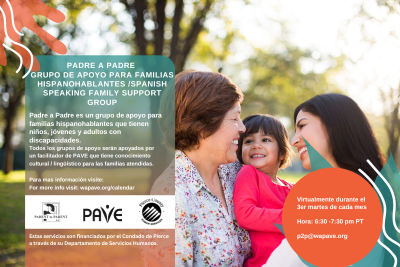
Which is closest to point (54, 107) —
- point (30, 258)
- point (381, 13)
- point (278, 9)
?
point (30, 258)

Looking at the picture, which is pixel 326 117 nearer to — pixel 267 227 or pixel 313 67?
pixel 267 227

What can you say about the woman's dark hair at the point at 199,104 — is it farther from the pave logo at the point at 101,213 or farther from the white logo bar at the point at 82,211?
the pave logo at the point at 101,213

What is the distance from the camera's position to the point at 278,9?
11430mm

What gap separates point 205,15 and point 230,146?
601 centimetres

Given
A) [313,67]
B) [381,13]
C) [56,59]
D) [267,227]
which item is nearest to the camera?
[267,227]

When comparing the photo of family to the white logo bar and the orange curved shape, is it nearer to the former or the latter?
the white logo bar

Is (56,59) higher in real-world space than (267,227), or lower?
higher

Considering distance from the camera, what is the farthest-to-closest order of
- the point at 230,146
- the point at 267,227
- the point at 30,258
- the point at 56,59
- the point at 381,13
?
the point at 381,13 → the point at 30,258 → the point at 56,59 → the point at 230,146 → the point at 267,227

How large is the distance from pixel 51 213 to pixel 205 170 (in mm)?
1346

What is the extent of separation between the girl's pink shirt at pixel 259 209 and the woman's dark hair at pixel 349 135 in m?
0.58

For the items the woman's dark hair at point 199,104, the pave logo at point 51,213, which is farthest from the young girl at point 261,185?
the pave logo at point 51,213

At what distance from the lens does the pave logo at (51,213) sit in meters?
2.76

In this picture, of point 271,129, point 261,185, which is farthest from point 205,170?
point 271,129

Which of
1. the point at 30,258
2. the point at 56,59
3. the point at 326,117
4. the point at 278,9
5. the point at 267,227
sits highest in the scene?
the point at 278,9
